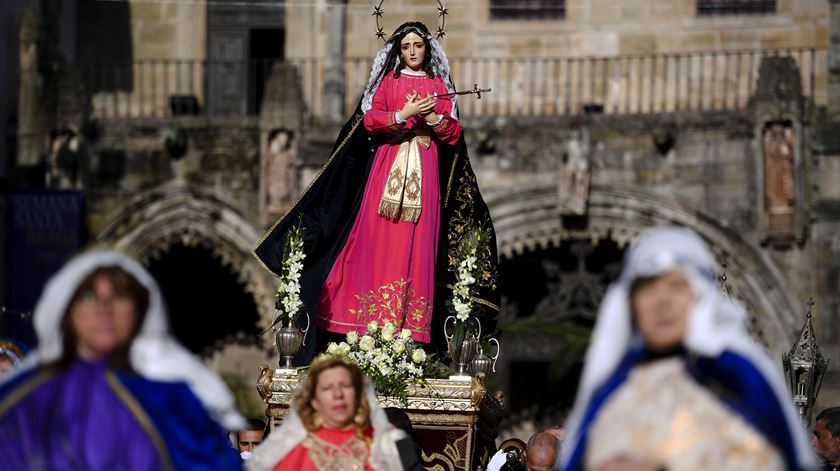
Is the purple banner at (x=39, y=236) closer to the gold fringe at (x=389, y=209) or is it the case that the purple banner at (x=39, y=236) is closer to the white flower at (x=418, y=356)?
the gold fringe at (x=389, y=209)

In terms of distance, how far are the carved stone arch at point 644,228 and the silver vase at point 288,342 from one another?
12.4 metres

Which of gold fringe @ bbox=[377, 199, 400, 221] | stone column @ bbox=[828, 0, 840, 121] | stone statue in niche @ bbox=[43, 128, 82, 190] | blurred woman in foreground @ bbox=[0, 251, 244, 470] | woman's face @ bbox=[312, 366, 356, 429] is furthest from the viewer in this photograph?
stone statue in niche @ bbox=[43, 128, 82, 190]

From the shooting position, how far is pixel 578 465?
586 cm

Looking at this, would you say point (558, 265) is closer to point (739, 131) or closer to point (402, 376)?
point (739, 131)

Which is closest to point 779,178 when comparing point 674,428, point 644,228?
point 644,228

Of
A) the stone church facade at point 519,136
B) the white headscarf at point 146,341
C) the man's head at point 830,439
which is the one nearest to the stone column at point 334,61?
the stone church facade at point 519,136

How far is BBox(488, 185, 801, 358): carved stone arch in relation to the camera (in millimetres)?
21891

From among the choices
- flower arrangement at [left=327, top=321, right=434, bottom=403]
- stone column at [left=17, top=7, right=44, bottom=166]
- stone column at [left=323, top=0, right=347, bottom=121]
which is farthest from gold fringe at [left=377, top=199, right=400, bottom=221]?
stone column at [left=17, top=7, right=44, bottom=166]

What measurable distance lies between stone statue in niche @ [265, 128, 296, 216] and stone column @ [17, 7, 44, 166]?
10.5ft

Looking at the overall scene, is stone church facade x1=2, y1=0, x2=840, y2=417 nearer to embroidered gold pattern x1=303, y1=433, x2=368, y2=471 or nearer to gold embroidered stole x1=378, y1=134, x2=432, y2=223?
gold embroidered stole x1=378, y1=134, x2=432, y2=223

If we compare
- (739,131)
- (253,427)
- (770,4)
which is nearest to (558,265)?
(739,131)

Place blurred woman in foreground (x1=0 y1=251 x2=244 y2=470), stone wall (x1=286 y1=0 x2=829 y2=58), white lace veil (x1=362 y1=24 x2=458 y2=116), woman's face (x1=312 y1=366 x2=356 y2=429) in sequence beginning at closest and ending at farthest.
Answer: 1. blurred woman in foreground (x1=0 y1=251 x2=244 y2=470)
2. woman's face (x1=312 y1=366 x2=356 y2=429)
3. white lace veil (x1=362 y1=24 x2=458 y2=116)
4. stone wall (x1=286 y1=0 x2=829 y2=58)

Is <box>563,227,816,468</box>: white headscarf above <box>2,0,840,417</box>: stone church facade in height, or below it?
below

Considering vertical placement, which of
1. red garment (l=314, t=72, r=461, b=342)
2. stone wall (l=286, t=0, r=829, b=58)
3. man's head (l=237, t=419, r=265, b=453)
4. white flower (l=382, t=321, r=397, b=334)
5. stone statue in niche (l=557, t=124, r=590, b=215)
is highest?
stone wall (l=286, t=0, r=829, b=58)
